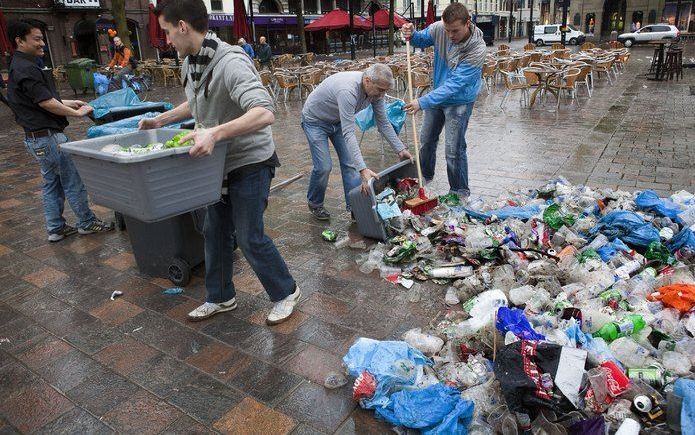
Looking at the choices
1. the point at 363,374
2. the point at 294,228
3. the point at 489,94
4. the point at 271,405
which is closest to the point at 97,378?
the point at 271,405

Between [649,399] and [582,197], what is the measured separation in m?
2.63

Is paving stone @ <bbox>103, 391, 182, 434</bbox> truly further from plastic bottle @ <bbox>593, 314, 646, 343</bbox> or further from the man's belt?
the man's belt

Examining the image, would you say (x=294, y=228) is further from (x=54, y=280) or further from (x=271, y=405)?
(x=271, y=405)

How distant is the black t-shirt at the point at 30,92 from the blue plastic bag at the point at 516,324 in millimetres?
3806

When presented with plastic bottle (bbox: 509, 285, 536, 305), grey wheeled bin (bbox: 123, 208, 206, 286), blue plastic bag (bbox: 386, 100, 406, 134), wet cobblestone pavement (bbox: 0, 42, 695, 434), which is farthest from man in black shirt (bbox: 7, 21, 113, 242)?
plastic bottle (bbox: 509, 285, 536, 305)

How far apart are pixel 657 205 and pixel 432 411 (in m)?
2.99

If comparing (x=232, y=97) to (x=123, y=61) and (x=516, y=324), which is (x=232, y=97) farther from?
(x=123, y=61)

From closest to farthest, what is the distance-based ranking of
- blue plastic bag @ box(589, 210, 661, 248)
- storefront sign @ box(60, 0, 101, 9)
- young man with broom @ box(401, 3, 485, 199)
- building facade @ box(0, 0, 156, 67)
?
blue plastic bag @ box(589, 210, 661, 248), young man with broom @ box(401, 3, 485, 199), building facade @ box(0, 0, 156, 67), storefront sign @ box(60, 0, 101, 9)

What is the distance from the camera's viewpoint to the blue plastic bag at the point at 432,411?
6.98 feet

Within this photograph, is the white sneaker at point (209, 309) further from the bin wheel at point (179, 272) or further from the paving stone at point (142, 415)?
the paving stone at point (142, 415)

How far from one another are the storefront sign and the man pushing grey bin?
2909cm

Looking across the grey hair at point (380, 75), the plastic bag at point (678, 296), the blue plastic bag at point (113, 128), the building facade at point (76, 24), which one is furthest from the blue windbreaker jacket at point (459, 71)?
the building facade at point (76, 24)

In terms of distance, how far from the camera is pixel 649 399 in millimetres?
2137

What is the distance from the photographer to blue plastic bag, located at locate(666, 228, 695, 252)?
354 centimetres
